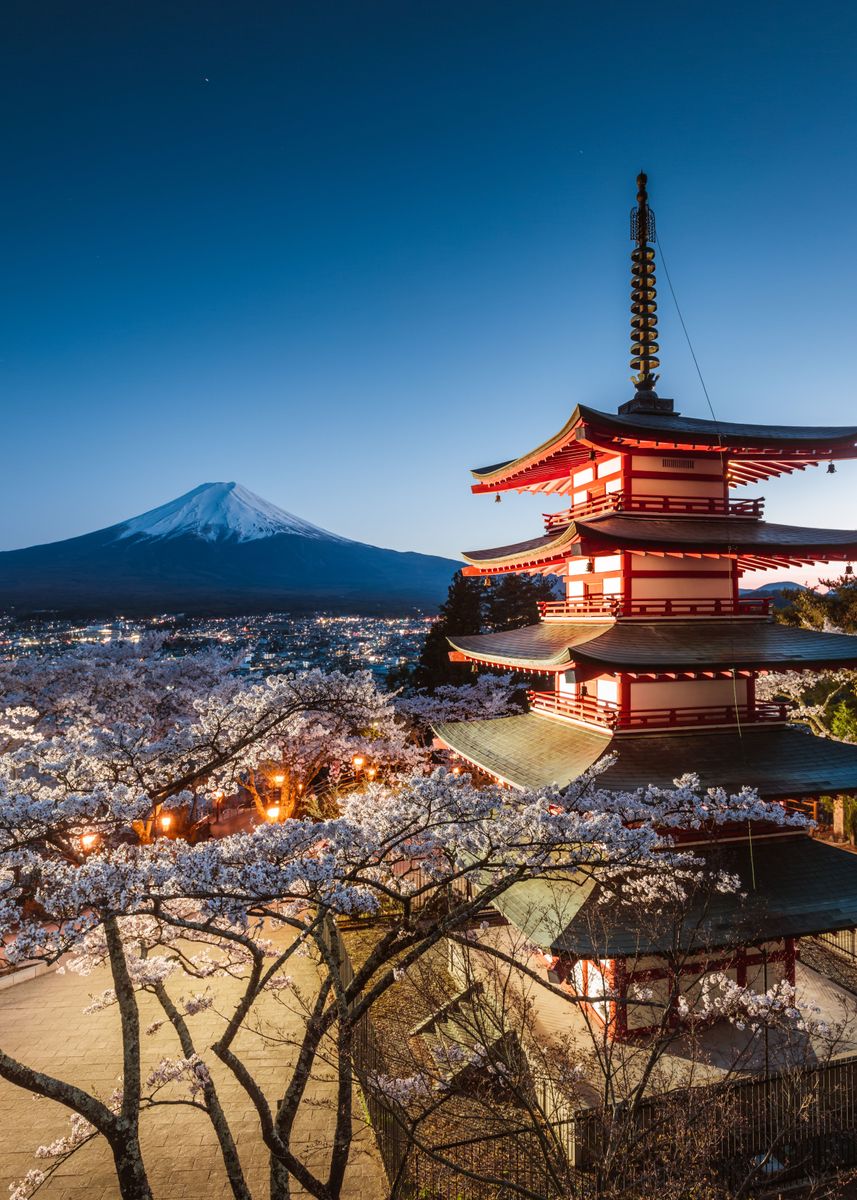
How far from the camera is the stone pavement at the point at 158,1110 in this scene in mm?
7930

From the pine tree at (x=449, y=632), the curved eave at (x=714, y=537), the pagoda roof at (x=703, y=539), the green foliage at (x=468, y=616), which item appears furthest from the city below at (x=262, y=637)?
the curved eave at (x=714, y=537)

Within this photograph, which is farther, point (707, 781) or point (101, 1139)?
point (707, 781)

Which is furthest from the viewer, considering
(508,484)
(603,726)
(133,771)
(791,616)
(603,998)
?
(791,616)

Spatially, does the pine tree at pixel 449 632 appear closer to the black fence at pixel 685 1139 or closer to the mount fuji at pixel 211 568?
the black fence at pixel 685 1139

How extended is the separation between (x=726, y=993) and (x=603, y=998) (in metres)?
3.40

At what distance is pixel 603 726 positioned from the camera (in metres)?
11.0

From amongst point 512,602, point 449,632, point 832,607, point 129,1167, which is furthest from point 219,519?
point 129,1167

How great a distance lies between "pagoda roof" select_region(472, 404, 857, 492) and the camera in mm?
10312

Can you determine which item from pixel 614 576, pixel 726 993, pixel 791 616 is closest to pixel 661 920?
pixel 726 993

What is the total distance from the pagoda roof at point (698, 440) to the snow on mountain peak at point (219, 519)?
85714 millimetres

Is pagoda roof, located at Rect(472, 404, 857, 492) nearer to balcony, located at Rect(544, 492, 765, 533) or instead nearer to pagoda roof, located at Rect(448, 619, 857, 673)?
balcony, located at Rect(544, 492, 765, 533)

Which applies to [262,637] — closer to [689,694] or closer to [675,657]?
[689,694]

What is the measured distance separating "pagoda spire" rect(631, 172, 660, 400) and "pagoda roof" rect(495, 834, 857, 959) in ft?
29.1

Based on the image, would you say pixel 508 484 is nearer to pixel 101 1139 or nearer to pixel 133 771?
pixel 133 771
